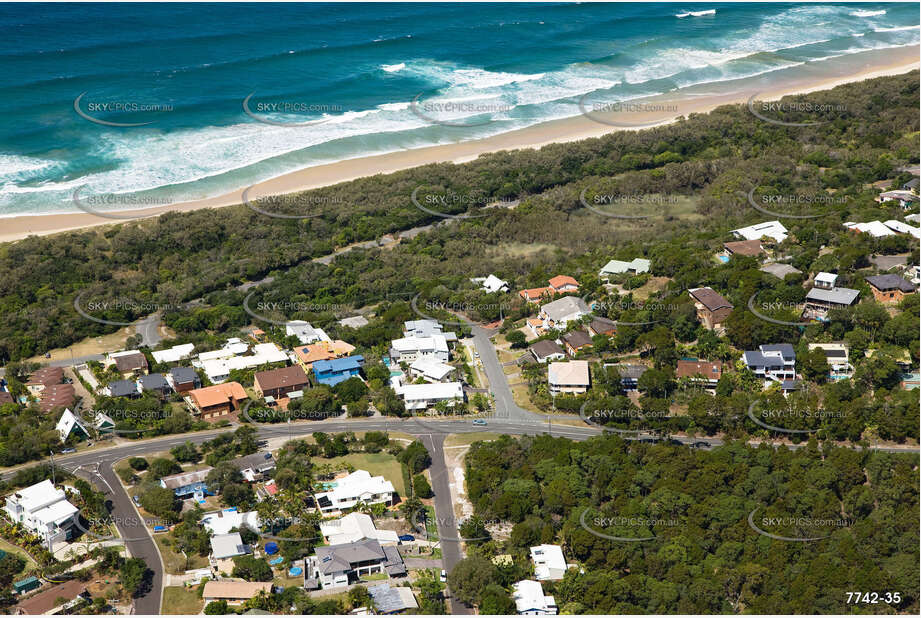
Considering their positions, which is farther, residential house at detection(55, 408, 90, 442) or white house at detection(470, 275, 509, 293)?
white house at detection(470, 275, 509, 293)

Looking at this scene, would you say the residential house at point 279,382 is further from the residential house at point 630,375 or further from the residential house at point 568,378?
the residential house at point 630,375

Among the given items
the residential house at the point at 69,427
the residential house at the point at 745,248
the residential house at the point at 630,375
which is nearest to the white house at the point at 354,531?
the residential house at the point at 69,427

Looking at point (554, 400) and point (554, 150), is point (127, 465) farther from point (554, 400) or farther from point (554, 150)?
point (554, 150)

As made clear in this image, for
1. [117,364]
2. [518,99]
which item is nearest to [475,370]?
[117,364]

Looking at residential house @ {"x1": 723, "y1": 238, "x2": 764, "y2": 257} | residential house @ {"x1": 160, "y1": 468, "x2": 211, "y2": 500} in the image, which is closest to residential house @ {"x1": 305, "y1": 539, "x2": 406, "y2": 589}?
residential house @ {"x1": 160, "y1": 468, "x2": 211, "y2": 500}

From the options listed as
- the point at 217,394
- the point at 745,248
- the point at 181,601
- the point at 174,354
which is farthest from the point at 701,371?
the point at 174,354

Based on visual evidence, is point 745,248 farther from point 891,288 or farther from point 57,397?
point 57,397

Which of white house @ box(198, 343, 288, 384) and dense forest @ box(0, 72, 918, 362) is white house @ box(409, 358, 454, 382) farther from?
dense forest @ box(0, 72, 918, 362)
